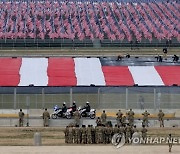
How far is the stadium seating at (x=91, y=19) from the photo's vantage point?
75812 millimetres

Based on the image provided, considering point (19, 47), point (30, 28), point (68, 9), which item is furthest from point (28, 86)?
point (68, 9)

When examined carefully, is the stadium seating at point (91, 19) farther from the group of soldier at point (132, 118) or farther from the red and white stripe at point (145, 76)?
the group of soldier at point (132, 118)

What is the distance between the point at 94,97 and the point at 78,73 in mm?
6740

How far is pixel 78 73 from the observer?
168ft

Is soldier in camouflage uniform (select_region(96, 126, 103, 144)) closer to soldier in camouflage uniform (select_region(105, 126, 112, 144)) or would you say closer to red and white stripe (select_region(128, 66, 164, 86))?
soldier in camouflage uniform (select_region(105, 126, 112, 144))

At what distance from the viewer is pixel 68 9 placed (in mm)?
88062

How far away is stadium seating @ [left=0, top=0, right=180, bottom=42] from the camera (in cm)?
7581

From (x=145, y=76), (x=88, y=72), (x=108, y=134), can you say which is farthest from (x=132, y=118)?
(x=88, y=72)
